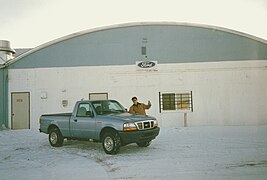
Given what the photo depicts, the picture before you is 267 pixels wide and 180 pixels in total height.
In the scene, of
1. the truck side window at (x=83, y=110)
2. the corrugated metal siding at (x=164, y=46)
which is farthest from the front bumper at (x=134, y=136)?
the corrugated metal siding at (x=164, y=46)

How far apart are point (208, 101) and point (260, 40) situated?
5.07 meters

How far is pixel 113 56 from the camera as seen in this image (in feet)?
56.4

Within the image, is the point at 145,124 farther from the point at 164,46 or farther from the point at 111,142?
the point at 164,46

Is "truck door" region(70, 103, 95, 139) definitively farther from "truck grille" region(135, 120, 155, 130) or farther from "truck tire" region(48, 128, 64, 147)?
"truck grille" region(135, 120, 155, 130)

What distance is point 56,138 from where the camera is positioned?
34.1ft

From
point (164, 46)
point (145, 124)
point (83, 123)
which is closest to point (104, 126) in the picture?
A: point (83, 123)

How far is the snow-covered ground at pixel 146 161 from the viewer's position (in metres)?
6.09

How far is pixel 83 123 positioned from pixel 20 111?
366 inches

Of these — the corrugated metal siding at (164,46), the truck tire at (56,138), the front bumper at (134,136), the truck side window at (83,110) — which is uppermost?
the corrugated metal siding at (164,46)

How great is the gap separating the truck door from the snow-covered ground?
58 centimetres

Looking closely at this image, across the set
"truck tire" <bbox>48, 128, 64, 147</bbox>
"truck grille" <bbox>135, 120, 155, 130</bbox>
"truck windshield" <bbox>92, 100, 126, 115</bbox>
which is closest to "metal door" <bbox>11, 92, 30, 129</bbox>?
"truck tire" <bbox>48, 128, 64, 147</bbox>

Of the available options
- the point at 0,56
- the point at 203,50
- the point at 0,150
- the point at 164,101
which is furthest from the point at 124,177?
the point at 0,56

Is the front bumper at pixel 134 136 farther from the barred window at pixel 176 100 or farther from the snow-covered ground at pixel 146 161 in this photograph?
the barred window at pixel 176 100

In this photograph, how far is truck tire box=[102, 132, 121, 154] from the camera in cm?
847
